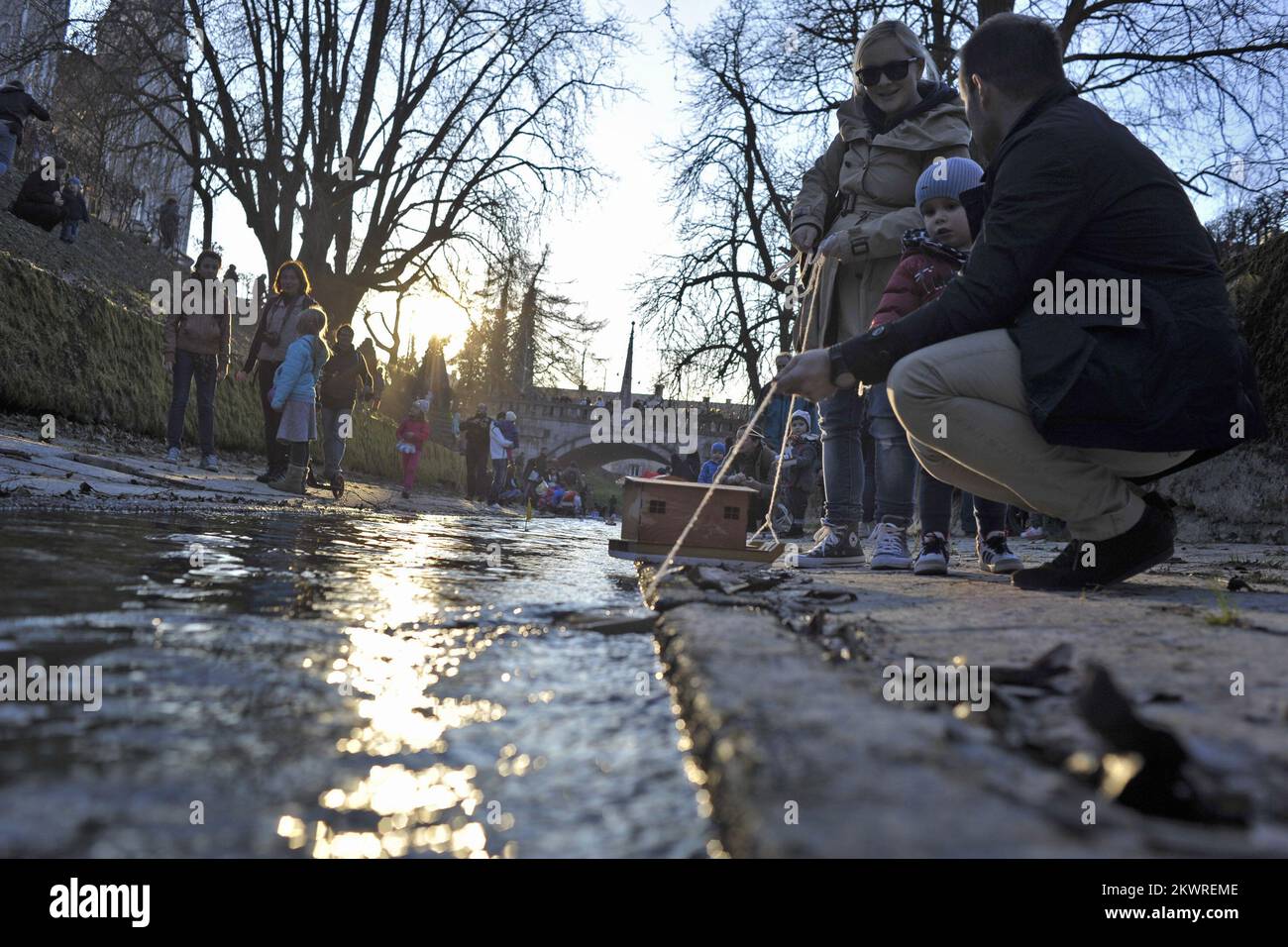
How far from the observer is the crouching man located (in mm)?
2332

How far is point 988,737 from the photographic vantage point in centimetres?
100

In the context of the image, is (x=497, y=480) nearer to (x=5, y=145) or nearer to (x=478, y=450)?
(x=478, y=450)

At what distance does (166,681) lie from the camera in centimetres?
123

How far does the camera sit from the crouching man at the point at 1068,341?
2.33 metres

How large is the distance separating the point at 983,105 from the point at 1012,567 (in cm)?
174

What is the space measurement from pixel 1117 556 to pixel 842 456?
1.54 metres

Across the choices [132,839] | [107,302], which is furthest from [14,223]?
[132,839]

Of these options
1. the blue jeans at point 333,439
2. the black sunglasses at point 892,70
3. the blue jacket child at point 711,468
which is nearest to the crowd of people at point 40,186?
the blue jeans at point 333,439

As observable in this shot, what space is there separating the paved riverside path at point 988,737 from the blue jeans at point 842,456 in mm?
2210

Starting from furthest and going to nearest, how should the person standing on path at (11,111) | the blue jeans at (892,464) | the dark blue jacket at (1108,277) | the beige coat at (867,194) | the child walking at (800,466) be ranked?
the child walking at (800,466) < the person standing on path at (11,111) < the beige coat at (867,194) < the blue jeans at (892,464) < the dark blue jacket at (1108,277)

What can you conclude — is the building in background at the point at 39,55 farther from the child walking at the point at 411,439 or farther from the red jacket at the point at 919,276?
the red jacket at the point at 919,276

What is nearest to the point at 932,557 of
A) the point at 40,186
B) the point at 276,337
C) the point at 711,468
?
the point at 276,337

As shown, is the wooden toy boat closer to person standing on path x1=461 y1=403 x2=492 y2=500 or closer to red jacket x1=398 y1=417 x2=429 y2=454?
red jacket x1=398 y1=417 x2=429 y2=454

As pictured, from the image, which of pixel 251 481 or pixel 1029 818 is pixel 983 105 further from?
pixel 251 481
